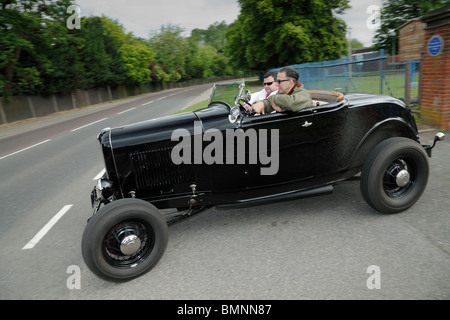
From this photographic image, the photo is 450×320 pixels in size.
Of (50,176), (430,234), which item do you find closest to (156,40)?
(50,176)

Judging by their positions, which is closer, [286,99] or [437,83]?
[286,99]

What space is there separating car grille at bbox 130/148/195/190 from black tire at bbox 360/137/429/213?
6.00ft

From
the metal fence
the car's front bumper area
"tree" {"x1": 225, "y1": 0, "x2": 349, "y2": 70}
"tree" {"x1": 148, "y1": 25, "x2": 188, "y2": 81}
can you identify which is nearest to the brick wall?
the metal fence

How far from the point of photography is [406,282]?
7.71 ft

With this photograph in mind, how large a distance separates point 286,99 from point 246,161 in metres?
0.73

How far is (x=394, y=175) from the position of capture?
3361 millimetres

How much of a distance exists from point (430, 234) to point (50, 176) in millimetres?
6389

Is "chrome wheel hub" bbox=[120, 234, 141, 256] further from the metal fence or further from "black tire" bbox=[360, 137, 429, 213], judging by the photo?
the metal fence

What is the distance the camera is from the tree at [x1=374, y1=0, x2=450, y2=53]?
3595 centimetres

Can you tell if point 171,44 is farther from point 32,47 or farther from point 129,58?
point 32,47

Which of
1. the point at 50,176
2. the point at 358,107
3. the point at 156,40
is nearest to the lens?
the point at 358,107

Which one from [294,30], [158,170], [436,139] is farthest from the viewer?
[294,30]

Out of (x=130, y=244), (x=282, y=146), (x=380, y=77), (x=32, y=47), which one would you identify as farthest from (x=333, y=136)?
(x=32, y=47)
